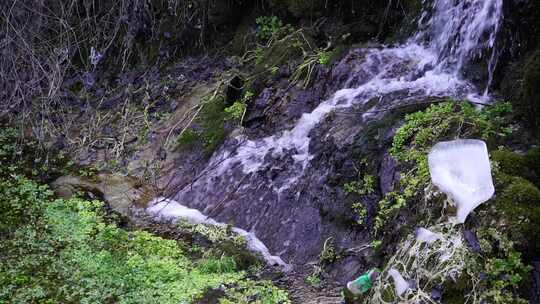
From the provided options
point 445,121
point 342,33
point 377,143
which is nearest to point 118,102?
point 342,33

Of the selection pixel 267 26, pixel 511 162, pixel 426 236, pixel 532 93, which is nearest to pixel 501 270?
pixel 426 236

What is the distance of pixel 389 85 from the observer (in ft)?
18.8

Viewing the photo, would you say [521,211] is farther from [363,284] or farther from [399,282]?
[363,284]

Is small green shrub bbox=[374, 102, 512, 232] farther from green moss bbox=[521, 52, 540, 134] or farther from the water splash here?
the water splash

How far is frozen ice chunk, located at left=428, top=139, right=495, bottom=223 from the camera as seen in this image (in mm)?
3117

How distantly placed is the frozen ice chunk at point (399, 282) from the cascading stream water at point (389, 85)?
7.49 feet

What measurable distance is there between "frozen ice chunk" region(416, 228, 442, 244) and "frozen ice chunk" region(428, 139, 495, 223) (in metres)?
0.16

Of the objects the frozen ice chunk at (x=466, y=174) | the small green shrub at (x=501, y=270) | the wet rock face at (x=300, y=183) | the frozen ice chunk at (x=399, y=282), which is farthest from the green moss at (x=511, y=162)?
the wet rock face at (x=300, y=183)

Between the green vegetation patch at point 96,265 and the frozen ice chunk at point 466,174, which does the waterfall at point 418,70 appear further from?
the frozen ice chunk at point 466,174

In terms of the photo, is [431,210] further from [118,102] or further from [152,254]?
[118,102]

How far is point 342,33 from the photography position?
22.8 feet

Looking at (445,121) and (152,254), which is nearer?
(445,121)

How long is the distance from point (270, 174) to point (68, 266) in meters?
2.11

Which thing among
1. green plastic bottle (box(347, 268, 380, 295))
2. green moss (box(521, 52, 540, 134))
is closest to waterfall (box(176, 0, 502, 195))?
green moss (box(521, 52, 540, 134))
